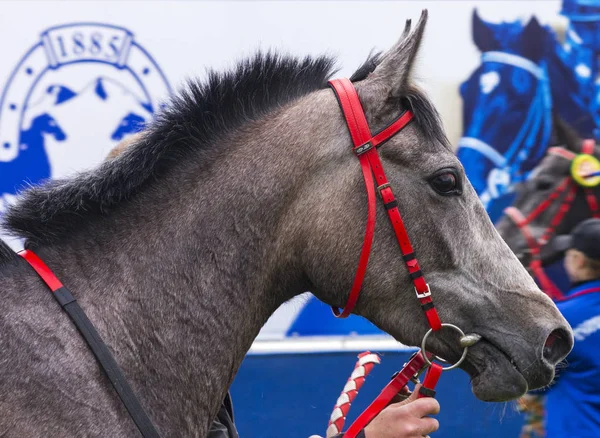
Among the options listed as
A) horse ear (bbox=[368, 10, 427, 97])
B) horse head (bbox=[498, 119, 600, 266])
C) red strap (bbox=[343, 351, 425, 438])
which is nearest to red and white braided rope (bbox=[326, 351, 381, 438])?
red strap (bbox=[343, 351, 425, 438])

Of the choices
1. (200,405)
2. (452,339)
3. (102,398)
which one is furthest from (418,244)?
(102,398)

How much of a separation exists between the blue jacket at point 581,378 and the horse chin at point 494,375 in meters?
1.48

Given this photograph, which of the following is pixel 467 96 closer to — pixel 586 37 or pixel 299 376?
pixel 586 37

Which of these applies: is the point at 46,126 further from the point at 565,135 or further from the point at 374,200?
the point at 565,135

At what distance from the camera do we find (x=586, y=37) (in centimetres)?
420

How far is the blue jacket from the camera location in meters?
3.14

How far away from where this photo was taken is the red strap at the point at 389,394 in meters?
2.02

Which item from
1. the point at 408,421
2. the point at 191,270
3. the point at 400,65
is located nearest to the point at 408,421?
the point at 408,421

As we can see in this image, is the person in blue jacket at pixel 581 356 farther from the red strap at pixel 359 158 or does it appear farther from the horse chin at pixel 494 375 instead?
the red strap at pixel 359 158

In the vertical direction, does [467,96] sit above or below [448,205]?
below

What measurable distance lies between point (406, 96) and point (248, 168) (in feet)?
1.52

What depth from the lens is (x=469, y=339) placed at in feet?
6.03

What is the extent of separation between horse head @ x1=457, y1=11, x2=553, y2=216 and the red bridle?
0.35 metres

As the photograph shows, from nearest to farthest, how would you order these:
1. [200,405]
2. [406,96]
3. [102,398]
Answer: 1. [102,398]
2. [200,405]
3. [406,96]
